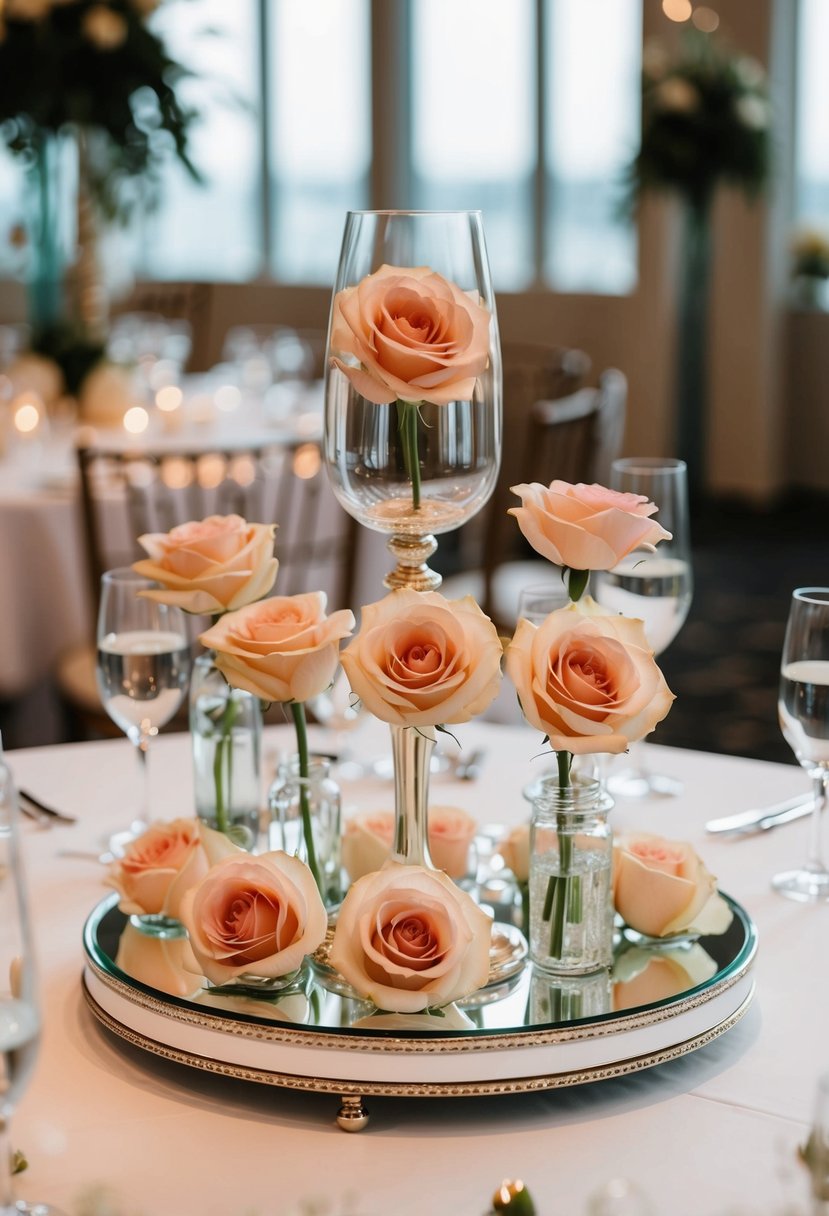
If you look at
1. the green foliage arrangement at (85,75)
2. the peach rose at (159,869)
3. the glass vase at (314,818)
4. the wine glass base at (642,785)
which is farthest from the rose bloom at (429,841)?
the green foliage arrangement at (85,75)

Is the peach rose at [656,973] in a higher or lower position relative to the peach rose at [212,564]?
lower

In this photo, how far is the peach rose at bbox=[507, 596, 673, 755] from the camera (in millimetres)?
918

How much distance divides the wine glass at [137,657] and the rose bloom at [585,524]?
509 mm

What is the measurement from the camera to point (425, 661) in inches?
36.4

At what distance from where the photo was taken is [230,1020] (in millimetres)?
954

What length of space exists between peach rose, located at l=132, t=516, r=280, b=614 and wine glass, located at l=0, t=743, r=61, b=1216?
0.40 m

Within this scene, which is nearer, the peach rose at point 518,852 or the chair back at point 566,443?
the peach rose at point 518,852

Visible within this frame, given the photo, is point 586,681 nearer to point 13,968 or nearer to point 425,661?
point 425,661

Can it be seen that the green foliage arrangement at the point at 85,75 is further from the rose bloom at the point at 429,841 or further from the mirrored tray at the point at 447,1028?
the mirrored tray at the point at 447,1028

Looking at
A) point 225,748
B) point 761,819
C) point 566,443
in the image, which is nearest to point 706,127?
point 566,443

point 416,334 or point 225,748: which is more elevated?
point 416,334

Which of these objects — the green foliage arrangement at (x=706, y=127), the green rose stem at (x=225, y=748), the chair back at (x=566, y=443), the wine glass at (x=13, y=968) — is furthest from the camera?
the green foliage arrangement at (x=706, y=127)

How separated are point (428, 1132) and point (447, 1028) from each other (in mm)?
62

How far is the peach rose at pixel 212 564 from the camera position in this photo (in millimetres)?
1089
